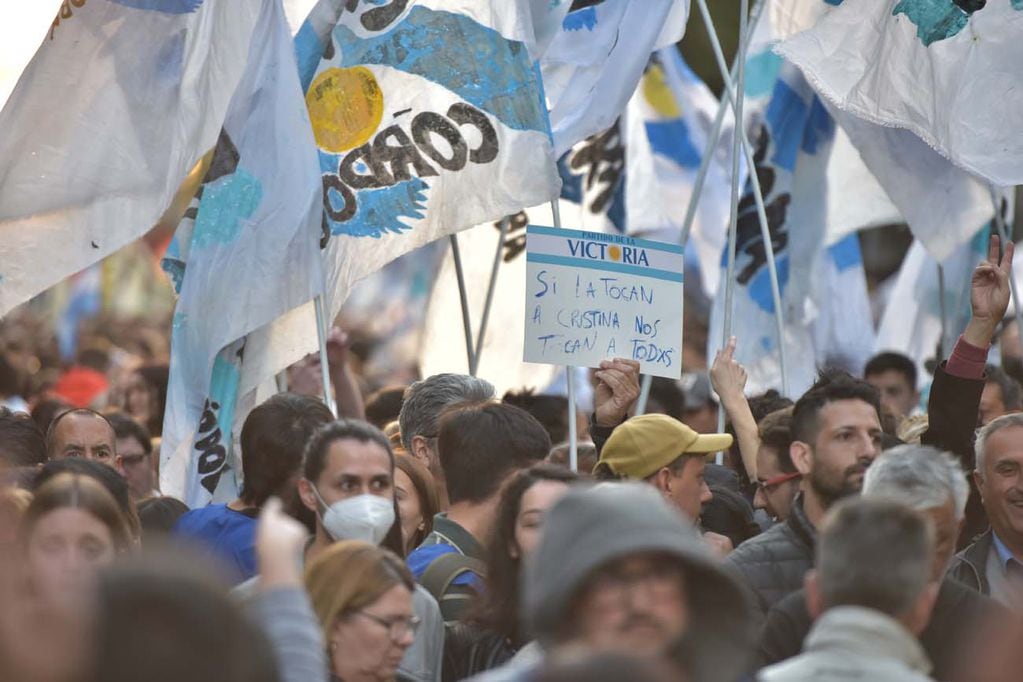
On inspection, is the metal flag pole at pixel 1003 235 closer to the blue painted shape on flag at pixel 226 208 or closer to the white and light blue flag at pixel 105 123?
the blue painted shape on flag at pixel 226 208

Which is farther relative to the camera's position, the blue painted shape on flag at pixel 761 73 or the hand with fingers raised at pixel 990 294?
the blue painted shape on flag at pixel 761 73

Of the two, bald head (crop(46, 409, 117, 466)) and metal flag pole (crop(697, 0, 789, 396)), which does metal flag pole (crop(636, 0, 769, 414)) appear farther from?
bald head (crop(46, 409, 117, 466))

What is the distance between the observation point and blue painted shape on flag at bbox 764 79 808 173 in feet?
36.1

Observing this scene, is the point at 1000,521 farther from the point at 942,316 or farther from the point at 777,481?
the point at 942,316

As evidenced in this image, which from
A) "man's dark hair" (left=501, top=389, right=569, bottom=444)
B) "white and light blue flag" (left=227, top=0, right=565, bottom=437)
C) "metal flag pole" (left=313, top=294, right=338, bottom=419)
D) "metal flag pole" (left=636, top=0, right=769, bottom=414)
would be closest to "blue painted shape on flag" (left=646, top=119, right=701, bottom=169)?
"metal flag pole" (left=636, top=0, right=769, bottom=414)

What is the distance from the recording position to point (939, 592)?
5.33m

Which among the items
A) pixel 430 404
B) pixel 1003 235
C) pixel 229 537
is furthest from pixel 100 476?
pixel 1003 235

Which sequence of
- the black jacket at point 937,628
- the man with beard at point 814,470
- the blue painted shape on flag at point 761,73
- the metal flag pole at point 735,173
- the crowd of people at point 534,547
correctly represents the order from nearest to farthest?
the crowd of people at point 534,547
the black jacket at point 937,628
the man with beard at point 814,470
the metal flag pole at point 735,173
the blue painted shape on flag at point 761,73

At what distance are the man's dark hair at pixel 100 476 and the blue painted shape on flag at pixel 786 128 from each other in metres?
5.61

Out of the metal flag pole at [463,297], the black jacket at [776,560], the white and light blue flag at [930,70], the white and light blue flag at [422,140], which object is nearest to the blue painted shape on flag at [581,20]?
the white and light blue flag at [422,140]

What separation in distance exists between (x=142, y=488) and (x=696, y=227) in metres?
5.97

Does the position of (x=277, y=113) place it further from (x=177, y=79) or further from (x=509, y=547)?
(x=509, y=547)

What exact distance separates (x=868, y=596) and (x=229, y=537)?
2.83 m

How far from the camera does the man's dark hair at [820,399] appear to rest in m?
6.54
